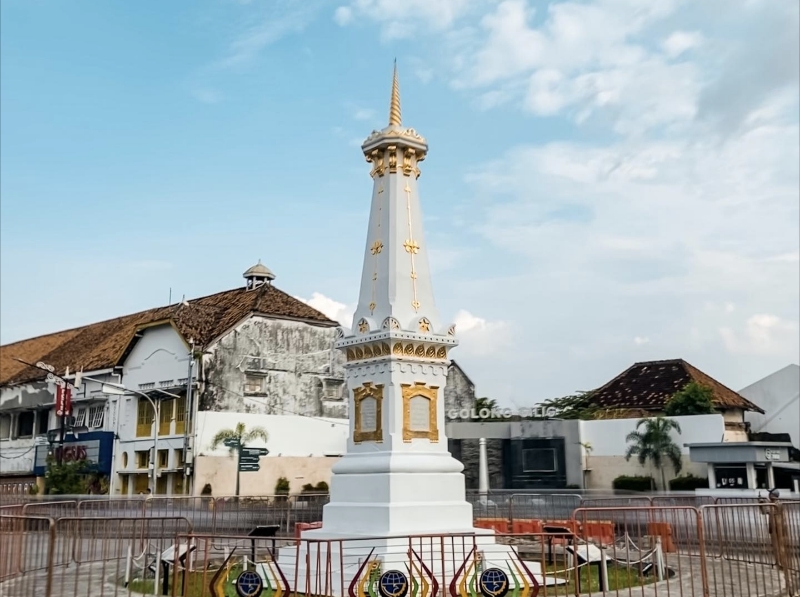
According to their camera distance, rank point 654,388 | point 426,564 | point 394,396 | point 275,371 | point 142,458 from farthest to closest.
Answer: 1. point 654,388
2. point 275,371
3. point 142,458
4. point 394,396
5. point 426,564

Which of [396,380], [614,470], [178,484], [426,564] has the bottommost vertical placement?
[426,564]

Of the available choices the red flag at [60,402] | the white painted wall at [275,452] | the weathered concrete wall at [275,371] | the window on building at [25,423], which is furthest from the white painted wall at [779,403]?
the window on building at [25,423]

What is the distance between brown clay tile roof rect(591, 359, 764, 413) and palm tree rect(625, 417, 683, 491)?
422 cm

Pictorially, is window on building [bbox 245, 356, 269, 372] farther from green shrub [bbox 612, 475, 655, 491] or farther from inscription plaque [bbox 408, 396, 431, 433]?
inscription plaque [bbox 408, 396, 431, 433]

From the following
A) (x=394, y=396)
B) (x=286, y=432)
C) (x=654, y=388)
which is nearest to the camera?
(x=394, y=396)

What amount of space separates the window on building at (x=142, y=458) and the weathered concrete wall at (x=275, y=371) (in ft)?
13.3

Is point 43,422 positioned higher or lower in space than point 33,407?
lower

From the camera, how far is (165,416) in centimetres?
3362

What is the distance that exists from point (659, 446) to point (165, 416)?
20.3 m

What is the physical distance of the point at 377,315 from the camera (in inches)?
512

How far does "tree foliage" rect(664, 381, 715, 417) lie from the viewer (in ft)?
113

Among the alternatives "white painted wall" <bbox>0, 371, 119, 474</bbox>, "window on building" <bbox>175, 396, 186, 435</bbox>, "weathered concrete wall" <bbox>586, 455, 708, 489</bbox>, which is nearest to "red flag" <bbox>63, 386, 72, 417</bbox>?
"white painted wall" <bbox>0, 371, 119, 474</bbox>

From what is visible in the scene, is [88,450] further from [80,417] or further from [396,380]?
[396,380]

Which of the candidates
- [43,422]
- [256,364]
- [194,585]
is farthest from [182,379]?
[194,585]
